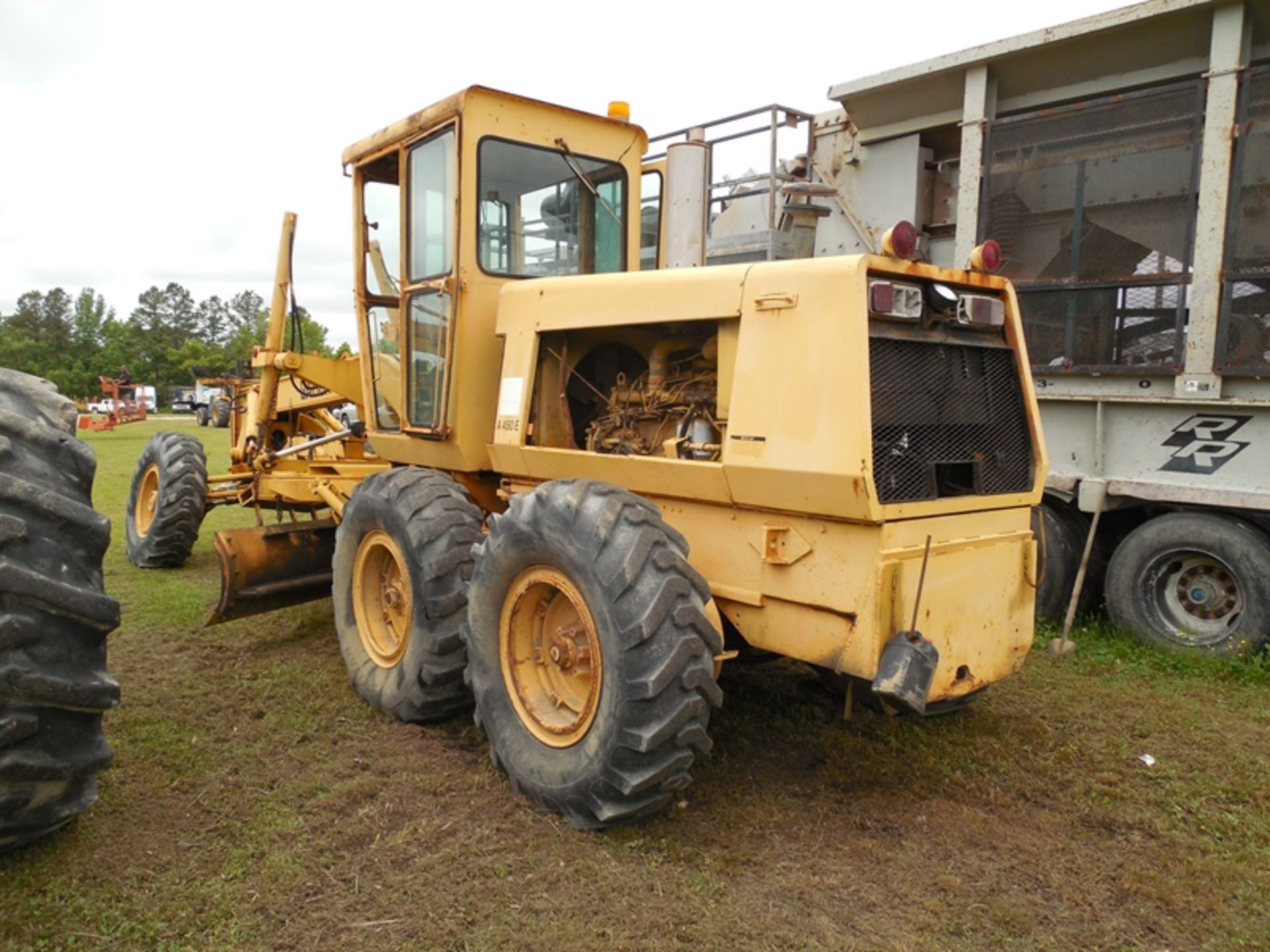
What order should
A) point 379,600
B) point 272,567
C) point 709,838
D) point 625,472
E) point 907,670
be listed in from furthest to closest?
1. point 272,567
2. point 379,600
3. point 625,472
4. point 709,838
5. point 907,670

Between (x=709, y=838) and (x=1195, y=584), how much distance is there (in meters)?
3.97

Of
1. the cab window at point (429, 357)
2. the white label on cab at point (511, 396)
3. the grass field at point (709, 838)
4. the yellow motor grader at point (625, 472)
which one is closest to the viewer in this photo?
the grass field at point (709, 838)

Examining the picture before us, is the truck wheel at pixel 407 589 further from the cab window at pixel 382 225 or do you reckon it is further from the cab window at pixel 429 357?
the cab window at pixel 382 225

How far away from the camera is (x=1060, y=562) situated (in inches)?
250

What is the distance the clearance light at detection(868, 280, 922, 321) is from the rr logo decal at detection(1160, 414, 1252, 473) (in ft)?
10.3

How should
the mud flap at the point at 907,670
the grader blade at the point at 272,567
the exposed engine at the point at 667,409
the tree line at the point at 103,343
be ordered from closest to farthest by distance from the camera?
1. the mud flap at the point at 907,670
2. the exposed engine at the point at 667,409
3. the grader blade at the point at 272,567
4. the tree line at the point at 103,343

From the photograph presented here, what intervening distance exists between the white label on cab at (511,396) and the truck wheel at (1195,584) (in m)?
3.93

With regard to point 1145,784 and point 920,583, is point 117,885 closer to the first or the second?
point 920,583

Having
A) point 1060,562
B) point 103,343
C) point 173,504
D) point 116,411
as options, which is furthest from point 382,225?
point 103,343

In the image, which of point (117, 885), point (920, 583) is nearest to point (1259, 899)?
point (920, 583)

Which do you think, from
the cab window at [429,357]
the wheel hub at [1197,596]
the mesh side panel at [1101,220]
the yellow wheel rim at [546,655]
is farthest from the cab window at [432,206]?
the wheel hub at [1197,596]

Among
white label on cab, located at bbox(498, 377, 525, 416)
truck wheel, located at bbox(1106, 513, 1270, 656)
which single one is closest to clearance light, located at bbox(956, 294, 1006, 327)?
white label on cab, located at bbox(498, 377, 525, 416)

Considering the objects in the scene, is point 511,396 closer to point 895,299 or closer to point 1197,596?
point 895,299

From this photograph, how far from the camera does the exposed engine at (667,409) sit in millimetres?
3959
